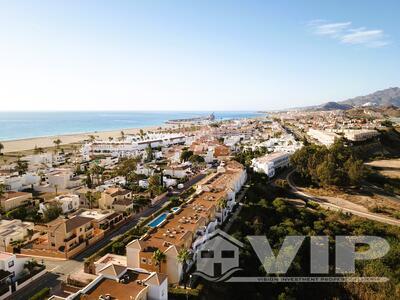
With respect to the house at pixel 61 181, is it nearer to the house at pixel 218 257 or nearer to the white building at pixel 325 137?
the house at pixel 218 257

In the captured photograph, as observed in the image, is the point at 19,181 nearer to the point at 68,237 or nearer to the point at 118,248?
the point at 68,237

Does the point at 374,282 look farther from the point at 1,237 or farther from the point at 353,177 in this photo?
the point at 1,237

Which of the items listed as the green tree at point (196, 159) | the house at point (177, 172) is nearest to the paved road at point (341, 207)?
the house at point (177, 172)

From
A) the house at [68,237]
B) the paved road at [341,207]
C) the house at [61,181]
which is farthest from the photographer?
the house at [61,181]

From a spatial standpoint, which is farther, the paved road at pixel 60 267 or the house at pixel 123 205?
the house at pixel 123 205

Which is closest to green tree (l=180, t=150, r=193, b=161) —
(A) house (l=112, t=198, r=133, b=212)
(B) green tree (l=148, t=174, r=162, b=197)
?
(B) green tree (l=148, t=174, r=162, b=197)

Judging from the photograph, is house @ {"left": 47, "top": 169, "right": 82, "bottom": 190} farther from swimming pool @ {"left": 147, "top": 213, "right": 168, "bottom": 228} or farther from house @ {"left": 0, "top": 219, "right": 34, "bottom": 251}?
swimming pool @ {"left": 147, "top": 213, "right": 168, "bottom": 228}

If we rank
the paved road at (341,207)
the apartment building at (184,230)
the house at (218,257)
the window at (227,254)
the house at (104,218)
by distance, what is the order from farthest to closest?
the paved road at (341,207), the house at (104,218), the window at (227,254), the house at (218,257), the apartment building at (184,230)
